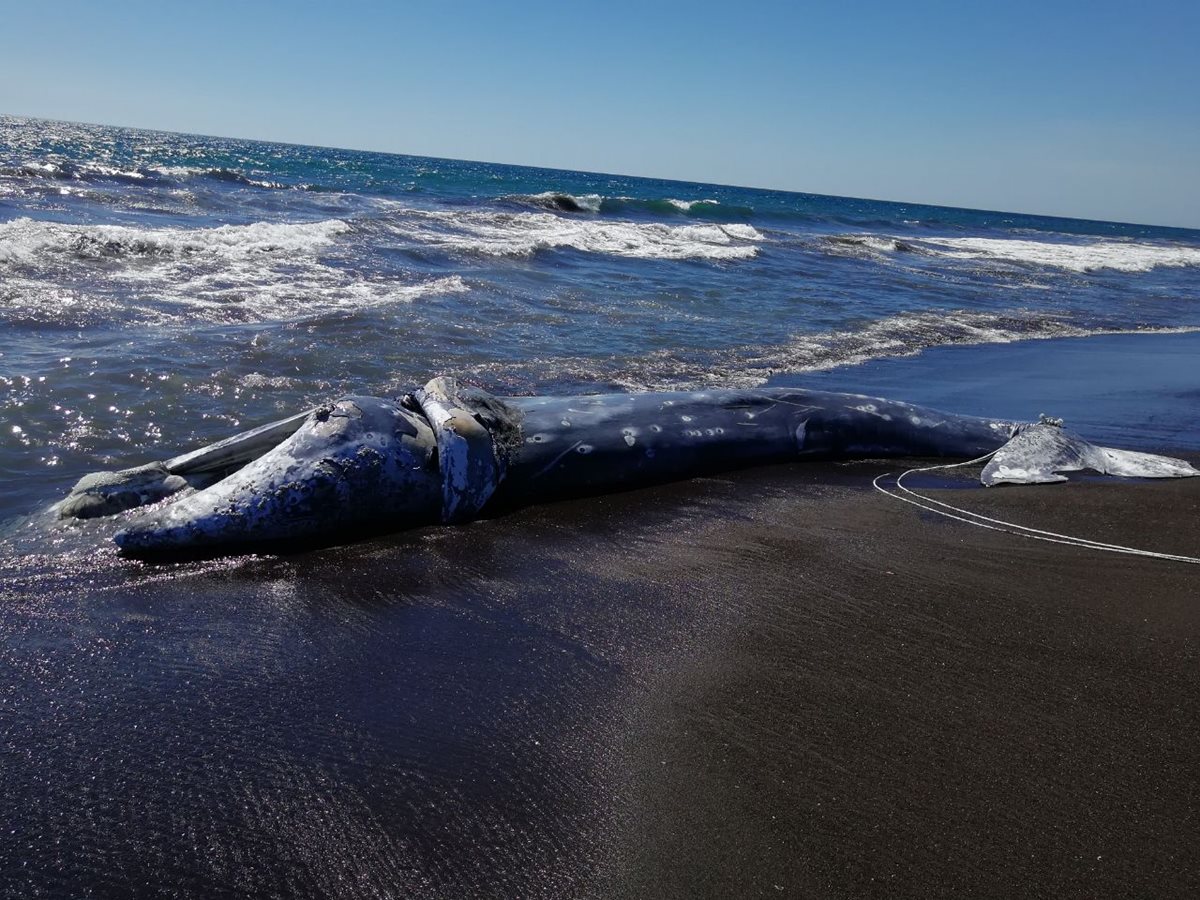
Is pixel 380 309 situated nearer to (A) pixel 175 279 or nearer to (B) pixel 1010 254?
(A) pixel 175 279

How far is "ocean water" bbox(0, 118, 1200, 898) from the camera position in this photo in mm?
2225

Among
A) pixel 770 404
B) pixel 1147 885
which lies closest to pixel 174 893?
pixel 1147 885

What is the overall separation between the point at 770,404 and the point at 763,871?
3.97 metres

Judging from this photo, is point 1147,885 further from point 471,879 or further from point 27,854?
point 27,854

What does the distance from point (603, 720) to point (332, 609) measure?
4.22ft

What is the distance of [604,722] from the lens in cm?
275

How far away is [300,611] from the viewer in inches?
134

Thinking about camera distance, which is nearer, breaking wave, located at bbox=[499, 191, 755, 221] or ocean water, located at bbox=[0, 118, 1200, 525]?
ocean water, located at bbox=[0, 118, 1200, 525]

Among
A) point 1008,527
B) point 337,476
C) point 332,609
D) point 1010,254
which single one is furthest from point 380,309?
point 1010,254

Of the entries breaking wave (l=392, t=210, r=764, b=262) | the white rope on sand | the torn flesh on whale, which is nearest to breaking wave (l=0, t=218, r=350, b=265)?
breaking wave (l=392, t=210, r=764, b=262)

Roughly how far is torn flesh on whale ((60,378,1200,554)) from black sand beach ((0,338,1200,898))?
0.79 feet

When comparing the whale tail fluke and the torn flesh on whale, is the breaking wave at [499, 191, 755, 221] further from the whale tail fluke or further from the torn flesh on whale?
the whale tail fluke

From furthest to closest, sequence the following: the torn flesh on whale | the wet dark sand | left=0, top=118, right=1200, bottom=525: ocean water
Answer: left=0, top=118, right=1200, bottom=525: ocean water → the torn flesh on whale → the wet dark sand

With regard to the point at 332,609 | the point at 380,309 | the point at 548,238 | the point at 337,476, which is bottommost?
the point at 332,609
